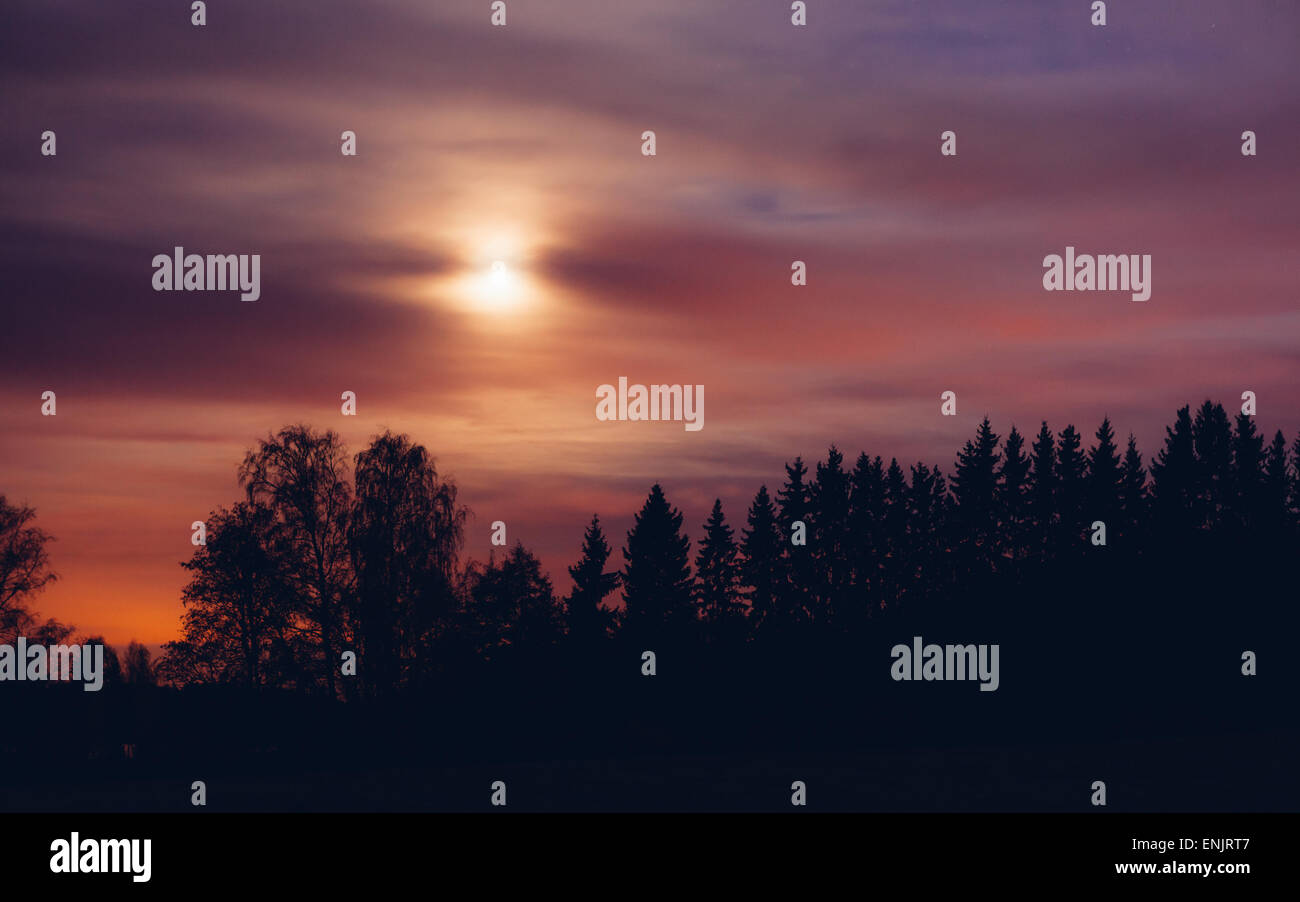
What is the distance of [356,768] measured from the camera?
40625 millimetres

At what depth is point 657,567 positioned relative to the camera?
307 ft

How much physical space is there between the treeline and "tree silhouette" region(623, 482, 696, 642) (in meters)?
0.16

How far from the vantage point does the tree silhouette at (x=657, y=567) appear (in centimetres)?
9238

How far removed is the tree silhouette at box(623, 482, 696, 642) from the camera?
303 ft

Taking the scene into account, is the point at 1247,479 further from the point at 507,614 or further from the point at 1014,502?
the point at 507,614

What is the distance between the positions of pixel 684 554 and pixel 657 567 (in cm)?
268

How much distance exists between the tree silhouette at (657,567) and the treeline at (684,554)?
6.1 inches

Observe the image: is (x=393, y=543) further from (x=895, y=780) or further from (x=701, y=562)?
(x=701, y=562)

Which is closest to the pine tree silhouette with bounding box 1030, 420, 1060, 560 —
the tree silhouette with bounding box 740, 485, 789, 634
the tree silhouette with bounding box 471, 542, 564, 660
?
the tree silhouette with bounding box 740, 485, 789, 634

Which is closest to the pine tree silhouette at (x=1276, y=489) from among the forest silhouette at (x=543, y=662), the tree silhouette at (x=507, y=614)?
the forest silhouette at (x=543, y=662)
